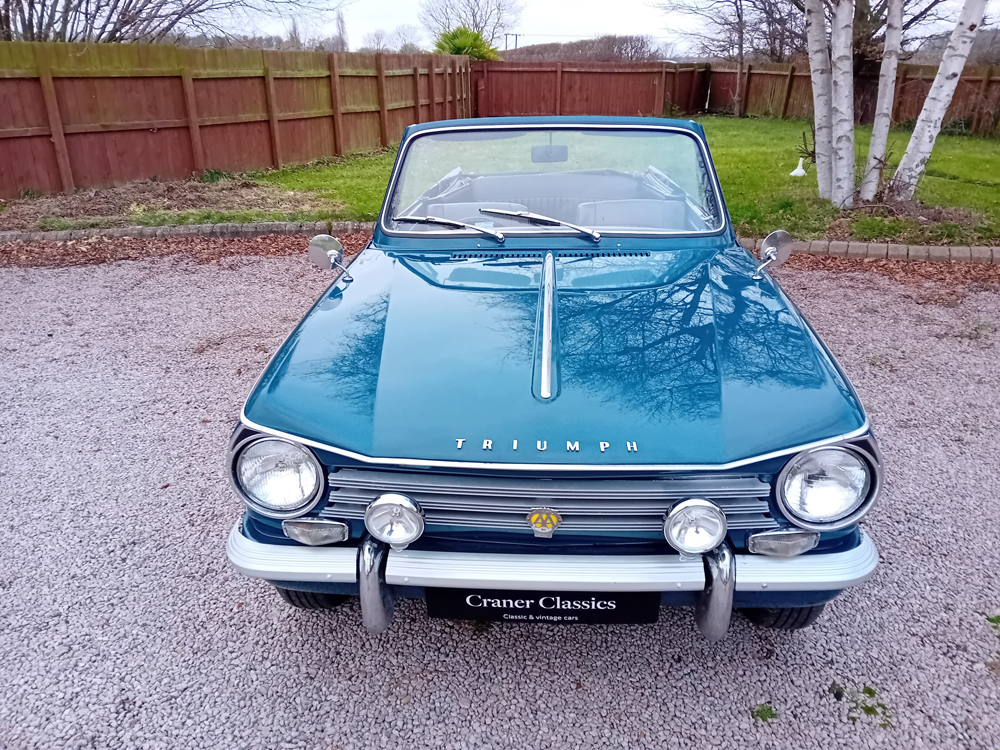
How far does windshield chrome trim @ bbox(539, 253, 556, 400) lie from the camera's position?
2074mm

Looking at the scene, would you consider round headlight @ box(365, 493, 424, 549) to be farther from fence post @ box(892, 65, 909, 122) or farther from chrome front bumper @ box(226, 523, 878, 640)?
fence post @ box(892, 65, 909, 122)

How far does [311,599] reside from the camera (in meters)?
2.38

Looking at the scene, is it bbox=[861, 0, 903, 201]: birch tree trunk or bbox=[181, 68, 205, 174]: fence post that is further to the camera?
bbox=[181, 68, 205, 174]: fence post

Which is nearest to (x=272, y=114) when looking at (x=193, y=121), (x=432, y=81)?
(x=193, y=121)

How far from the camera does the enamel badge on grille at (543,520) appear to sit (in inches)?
76.6

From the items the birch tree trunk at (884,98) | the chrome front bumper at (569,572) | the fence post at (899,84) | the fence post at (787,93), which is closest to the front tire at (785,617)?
the chrome front bumper at (569,572)

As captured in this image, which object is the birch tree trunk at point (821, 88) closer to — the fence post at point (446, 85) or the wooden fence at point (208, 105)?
the wooden fence at point (208, 105)

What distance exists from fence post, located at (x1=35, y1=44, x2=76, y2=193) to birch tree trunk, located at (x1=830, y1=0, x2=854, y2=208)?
905cm

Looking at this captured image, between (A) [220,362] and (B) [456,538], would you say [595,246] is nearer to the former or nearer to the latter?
(B) [456,538]

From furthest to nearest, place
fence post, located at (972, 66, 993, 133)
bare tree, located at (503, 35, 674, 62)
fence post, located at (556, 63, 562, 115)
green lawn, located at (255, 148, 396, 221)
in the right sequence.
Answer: bare tree, located at (503, 35, 674, 62), fence post, located at (556, 63, 562, 115), fence post, located at (972, 66, 993, 133), green lawn, located at (255, 148, 396, 221)

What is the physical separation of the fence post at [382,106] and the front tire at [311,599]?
44.4 ft

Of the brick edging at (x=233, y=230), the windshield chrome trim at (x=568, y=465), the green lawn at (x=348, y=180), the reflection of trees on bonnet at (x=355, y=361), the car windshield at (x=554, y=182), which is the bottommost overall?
the brick edging at (x=233, y=230)

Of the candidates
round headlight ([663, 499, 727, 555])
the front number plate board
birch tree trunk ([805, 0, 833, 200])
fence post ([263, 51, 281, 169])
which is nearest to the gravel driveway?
the front number plate board

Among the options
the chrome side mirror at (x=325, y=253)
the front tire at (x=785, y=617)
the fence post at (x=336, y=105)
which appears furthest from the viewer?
the fence post at (x=336, y=105)
